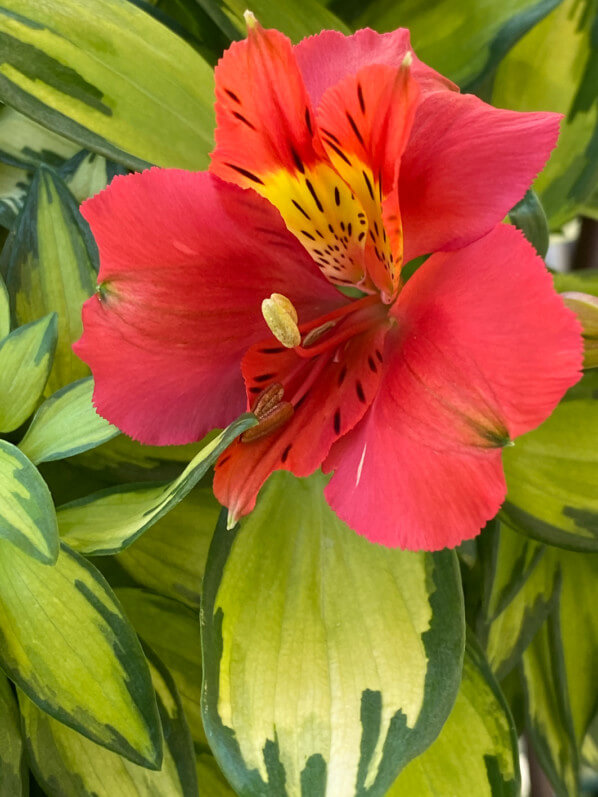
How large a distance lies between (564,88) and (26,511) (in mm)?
422

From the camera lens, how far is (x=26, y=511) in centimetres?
31

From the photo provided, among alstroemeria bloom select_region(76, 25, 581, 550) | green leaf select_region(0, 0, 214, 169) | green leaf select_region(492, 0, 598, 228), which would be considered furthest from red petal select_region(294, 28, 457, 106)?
green leaf select_region(492, 0, 598, 228)

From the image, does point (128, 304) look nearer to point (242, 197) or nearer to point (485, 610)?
point (242, 197)

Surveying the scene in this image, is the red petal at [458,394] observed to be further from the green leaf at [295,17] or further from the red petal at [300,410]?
the green leaf at [295,17]

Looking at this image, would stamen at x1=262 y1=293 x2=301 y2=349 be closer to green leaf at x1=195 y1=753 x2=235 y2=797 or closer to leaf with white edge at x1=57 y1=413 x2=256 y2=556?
leaf with white edge at x1=57 y1=413 x2=256 y2=556

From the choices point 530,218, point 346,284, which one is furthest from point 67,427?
point 530,218

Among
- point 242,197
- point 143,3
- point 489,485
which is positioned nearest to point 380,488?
point 489,485

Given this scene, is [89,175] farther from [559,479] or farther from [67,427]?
[559,479]

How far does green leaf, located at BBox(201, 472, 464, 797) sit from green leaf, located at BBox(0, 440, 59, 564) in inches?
4.3

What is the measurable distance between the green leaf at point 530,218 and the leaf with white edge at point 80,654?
27cm

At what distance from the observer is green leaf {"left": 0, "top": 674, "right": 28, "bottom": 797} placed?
421 millimetres

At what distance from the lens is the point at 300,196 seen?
344 millimetres

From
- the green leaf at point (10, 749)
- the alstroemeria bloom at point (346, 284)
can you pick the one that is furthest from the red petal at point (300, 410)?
the green leaf at point (10, 749)

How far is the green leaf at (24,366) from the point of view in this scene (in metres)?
0.38
